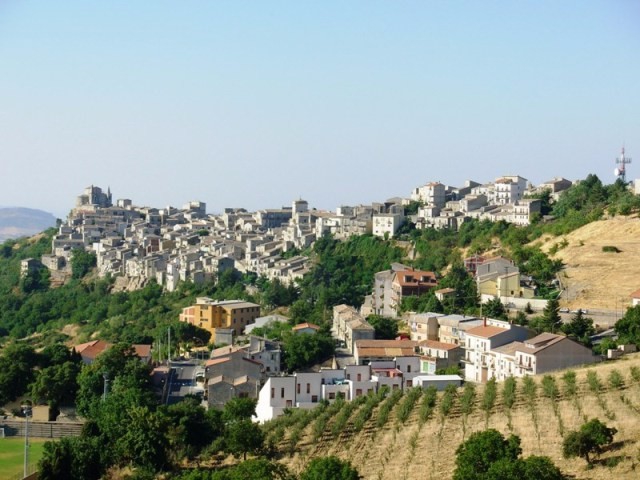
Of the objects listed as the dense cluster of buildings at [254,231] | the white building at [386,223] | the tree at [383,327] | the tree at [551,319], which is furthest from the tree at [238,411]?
the white building at [386,223]

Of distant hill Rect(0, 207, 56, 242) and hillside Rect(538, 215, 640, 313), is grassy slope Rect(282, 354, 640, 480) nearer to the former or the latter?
hillside Rect(538, 215, 640, 313)

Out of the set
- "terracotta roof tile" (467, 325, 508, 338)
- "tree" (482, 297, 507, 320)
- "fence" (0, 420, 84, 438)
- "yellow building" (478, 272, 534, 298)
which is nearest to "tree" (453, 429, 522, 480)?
"terracotta roof tile" (467, 325, 508, 338)

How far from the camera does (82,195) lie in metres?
63.7

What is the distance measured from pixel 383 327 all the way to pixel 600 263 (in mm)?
7682

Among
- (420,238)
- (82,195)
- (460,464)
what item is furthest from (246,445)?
(82,195)

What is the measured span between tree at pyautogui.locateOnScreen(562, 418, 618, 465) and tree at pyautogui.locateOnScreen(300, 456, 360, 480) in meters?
3.59

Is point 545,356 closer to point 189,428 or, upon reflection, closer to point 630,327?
point 630,327

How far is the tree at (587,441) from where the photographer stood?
16.2m

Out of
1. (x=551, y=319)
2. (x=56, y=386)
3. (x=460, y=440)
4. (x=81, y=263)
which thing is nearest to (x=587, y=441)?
(x=460, y=440)

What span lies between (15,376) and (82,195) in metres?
40.3

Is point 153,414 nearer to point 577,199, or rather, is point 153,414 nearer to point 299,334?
point 299,334

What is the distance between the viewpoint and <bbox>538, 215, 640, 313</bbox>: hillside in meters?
28.5

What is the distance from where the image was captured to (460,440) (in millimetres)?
17922

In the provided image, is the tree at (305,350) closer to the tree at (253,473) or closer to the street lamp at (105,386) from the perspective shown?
the street lamp at (105,386)
